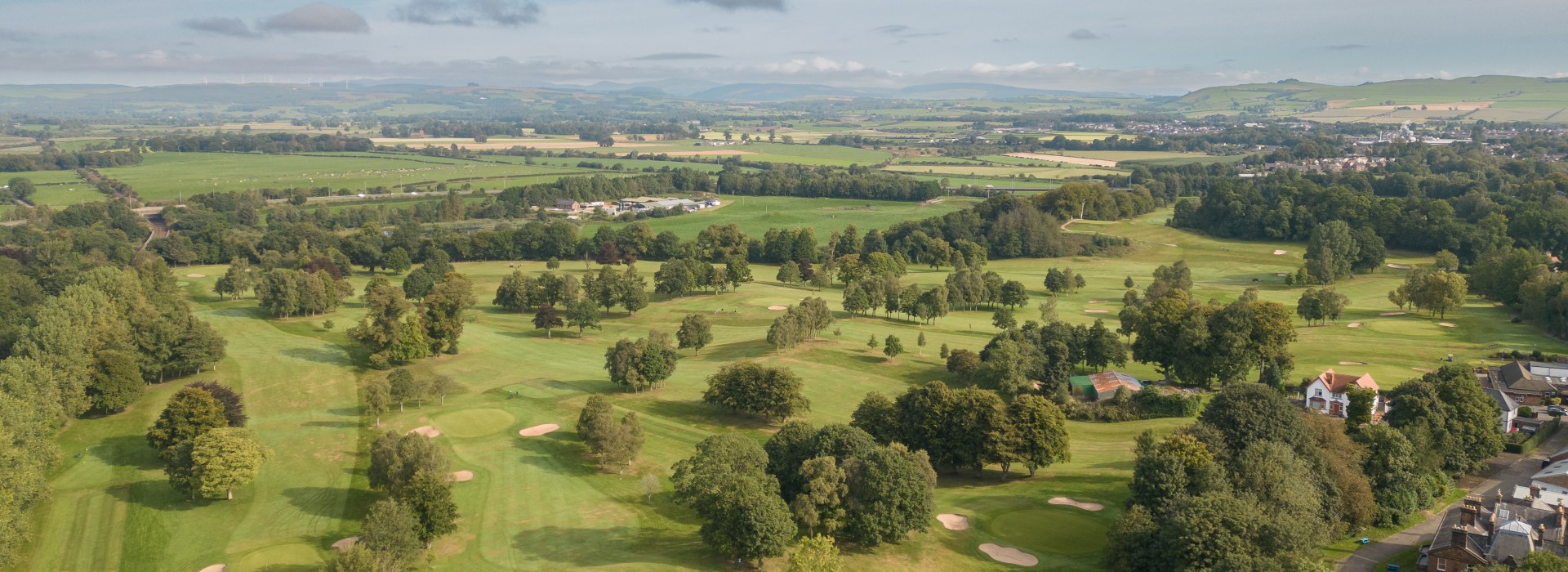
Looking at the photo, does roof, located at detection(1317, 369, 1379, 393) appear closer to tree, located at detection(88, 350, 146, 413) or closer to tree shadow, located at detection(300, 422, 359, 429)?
tree shadow, located at detection(300, 422, 359, 429)

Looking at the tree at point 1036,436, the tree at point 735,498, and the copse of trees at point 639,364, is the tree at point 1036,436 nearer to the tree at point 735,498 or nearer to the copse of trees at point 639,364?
the tree at point 735,498

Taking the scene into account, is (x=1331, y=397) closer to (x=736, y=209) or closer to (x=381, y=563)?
(x=381, y=563)

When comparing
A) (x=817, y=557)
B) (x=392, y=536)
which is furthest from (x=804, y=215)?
(x=817, y=557)

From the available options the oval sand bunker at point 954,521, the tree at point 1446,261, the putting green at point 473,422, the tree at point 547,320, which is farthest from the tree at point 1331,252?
the putting green at point 473,422

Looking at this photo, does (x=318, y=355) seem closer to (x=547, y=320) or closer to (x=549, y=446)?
(x=547, y=320)

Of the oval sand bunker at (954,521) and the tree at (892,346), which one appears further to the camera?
the tree at (892,346)

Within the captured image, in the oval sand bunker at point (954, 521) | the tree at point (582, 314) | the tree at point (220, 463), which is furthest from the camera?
the tree at point (582, 314)

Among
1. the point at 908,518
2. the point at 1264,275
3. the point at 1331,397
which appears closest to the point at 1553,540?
the point at 1331,397
